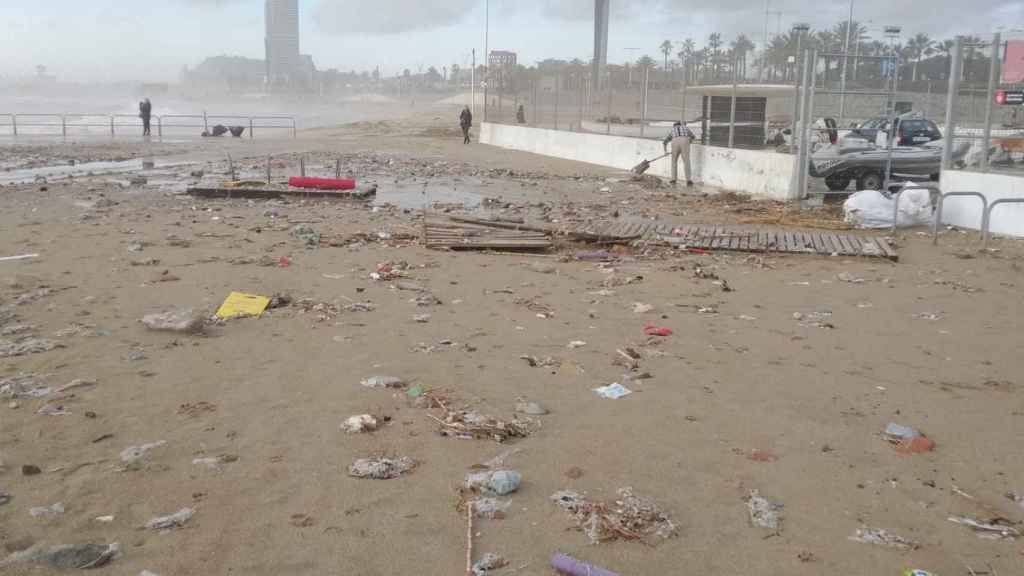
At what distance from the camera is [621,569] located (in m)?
3.04

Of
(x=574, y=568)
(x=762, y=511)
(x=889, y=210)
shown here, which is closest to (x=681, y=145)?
(x=889, y=210)

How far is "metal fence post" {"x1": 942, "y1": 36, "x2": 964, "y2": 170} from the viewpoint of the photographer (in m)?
12.1

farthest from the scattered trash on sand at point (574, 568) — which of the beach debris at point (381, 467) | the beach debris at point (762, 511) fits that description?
the beach debris at point (381, 467)

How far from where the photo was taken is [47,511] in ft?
11.2

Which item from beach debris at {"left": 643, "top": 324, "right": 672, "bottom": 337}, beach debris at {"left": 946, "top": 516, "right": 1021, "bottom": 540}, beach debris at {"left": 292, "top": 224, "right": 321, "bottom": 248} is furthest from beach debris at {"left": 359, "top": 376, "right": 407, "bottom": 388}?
beach debris at {"left": 292, "top": 224, "right": 321, "bottom": 248}

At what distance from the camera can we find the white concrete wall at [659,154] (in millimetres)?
15328

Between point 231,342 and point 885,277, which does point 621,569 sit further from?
point 885,277

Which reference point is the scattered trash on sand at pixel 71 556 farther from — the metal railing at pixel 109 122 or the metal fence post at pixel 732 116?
the metal railing at pixel 109 122

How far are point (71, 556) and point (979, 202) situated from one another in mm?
12083

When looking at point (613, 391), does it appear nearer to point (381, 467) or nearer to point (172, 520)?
point (381, 467)

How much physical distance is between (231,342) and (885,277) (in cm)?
659

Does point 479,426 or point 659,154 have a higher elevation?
point 659,154

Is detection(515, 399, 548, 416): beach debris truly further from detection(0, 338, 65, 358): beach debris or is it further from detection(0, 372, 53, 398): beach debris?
detection(0, 338, 65, 358): beach debris

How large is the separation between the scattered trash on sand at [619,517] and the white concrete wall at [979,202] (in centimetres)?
967
